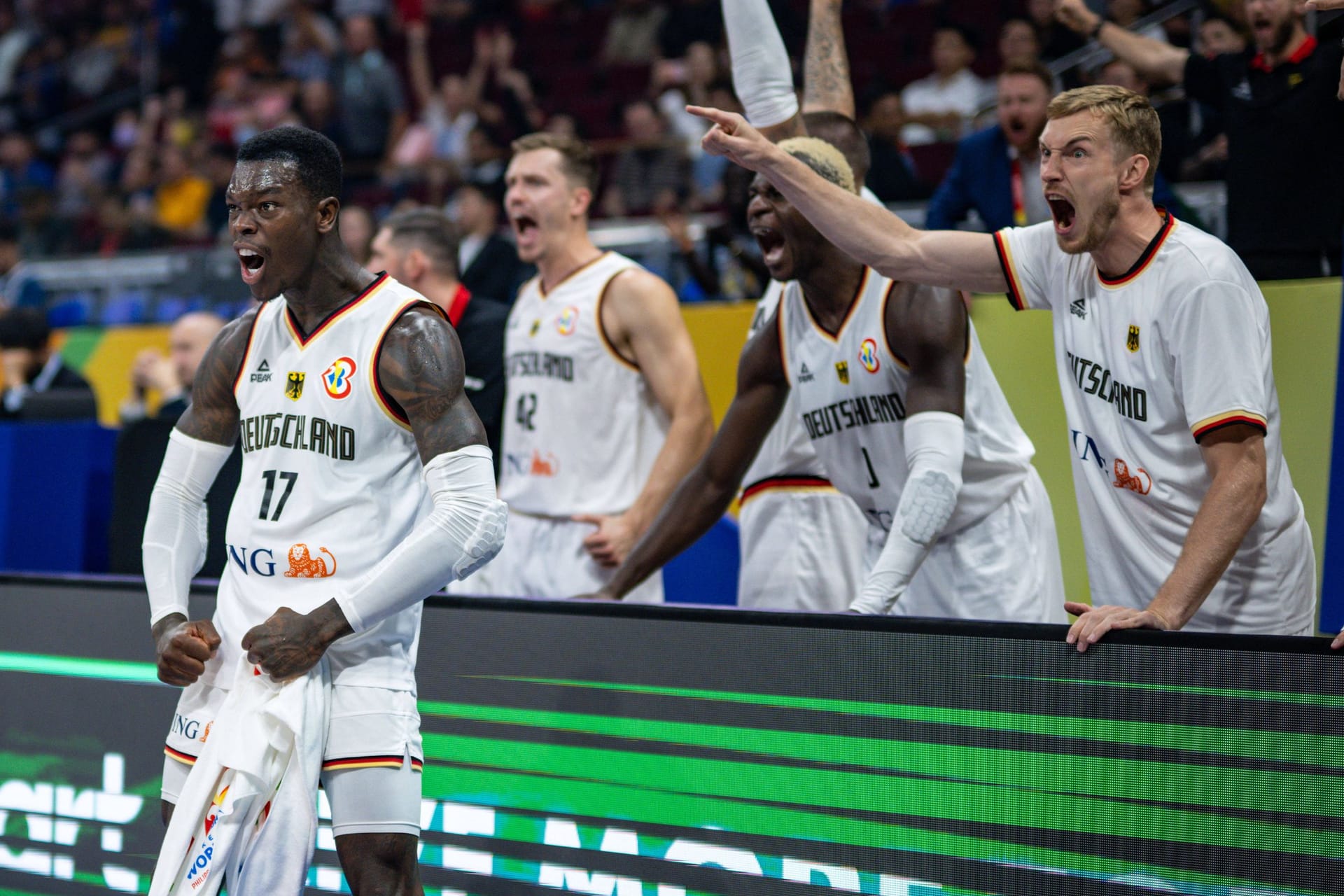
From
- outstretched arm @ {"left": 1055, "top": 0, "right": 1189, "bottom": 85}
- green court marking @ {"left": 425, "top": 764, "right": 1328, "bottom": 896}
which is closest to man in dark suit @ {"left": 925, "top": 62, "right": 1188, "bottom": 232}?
outstretched arm @ {"left": 1055, "top": 0, "right": 1189, "bottom": 85}

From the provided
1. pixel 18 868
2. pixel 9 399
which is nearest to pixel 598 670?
pixel 18 868

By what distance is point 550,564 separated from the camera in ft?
17.8

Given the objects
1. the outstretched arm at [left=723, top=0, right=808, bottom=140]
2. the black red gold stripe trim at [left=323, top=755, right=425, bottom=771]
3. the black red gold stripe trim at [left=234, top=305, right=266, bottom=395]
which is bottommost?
the black red gold stripe trim at [left=323, top=755, right=425, bottom=771]

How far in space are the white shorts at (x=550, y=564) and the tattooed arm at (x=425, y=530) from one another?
7.42 feet

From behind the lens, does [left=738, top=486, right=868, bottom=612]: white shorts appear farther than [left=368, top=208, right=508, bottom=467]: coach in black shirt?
No

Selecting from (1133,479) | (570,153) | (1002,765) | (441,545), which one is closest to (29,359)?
(570,153)

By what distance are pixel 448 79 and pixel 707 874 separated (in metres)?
10.1

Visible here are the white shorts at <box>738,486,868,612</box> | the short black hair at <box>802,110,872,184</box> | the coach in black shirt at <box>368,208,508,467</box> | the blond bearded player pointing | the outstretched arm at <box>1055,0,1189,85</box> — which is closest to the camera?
the blond bearded player pointing

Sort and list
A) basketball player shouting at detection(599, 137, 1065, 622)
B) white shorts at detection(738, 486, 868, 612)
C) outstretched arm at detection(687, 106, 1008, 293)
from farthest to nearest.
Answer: white shorts at detection(738, 486, 868, 612) → basketball player shouting at detection(599, 137, 1065, 622) → outstretched arm at detection(687, 106, 1008, 293)

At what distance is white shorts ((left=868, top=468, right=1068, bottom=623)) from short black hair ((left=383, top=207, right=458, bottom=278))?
2.40m

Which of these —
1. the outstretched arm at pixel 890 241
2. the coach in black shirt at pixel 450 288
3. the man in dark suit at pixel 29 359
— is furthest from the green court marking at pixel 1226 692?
the man in dark suit at pixel 29 359

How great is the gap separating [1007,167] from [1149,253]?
2641 millimetres

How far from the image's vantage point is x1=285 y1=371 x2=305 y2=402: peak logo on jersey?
310 centimetres

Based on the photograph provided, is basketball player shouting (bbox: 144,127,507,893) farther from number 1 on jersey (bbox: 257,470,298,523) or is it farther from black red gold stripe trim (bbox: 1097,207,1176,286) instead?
black red gold stripe trim (bbox: 1097,207,1176,286)
